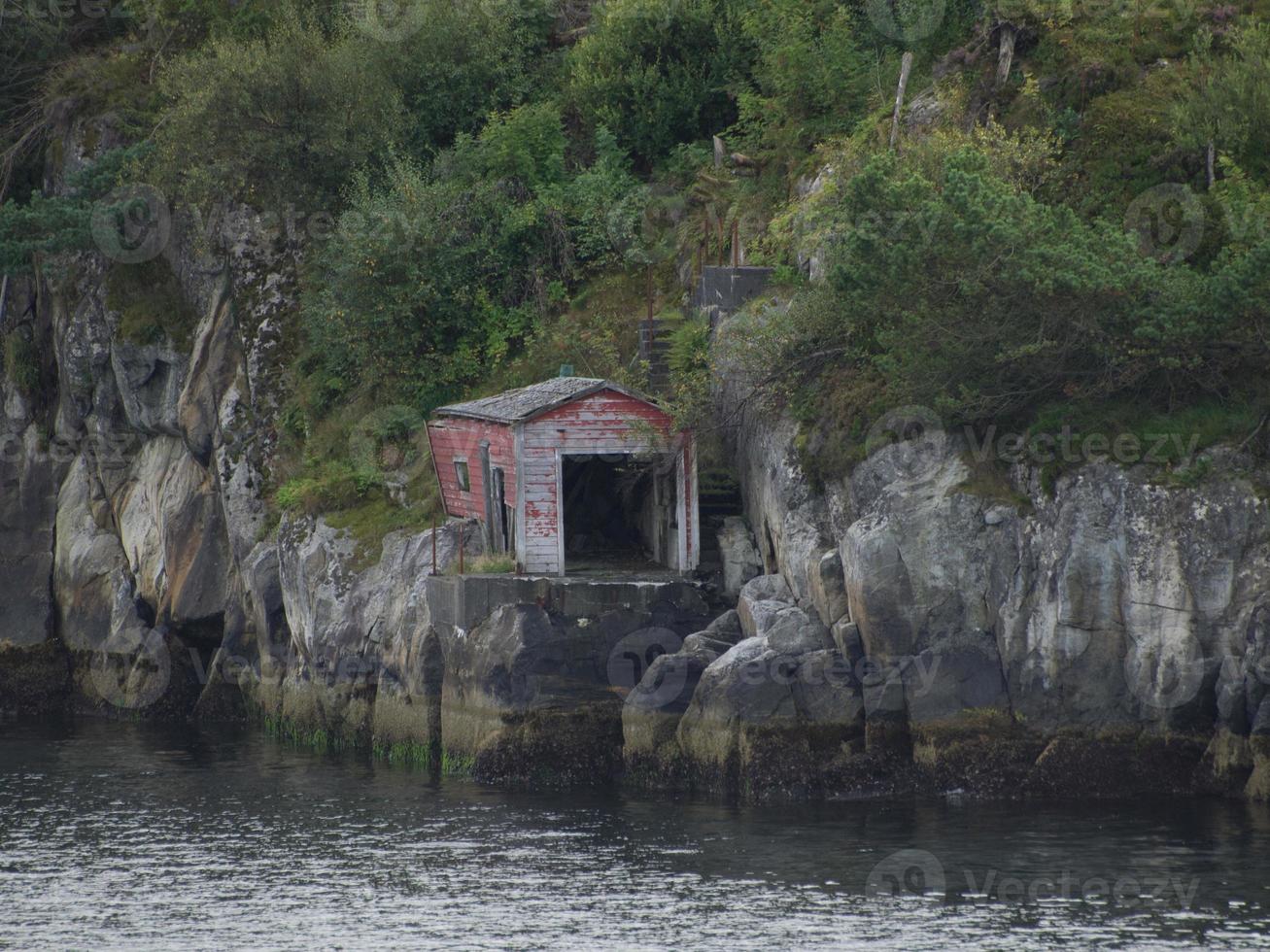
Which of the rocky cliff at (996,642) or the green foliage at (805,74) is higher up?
the green foliage at (805,74)

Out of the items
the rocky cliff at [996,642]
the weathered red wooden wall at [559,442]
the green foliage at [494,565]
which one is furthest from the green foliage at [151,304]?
the rocky cliff at [996,642]

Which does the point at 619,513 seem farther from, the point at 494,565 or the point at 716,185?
the point at 716,185

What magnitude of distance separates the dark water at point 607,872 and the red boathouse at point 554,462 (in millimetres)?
5146

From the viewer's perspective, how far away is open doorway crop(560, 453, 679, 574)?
38062 mm

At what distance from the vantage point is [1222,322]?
31.1 metres

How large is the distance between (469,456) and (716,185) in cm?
925

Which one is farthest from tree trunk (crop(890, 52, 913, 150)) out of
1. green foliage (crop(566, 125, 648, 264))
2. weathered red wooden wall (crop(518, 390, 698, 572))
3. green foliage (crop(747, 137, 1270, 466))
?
weathered red wooden wall (crop(518, 390, 698, 572))

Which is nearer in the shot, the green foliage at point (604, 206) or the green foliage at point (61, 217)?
the green foliage at point (604, 206)

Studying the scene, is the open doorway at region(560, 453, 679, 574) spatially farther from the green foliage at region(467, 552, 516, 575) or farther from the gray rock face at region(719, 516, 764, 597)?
the green foliage at region(467, 552, 516, 575)

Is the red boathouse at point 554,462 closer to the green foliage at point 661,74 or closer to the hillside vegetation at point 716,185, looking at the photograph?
the hillside vegetation at point 716,185

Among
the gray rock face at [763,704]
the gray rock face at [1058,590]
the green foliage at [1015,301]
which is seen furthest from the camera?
the gray rock face at [763,704]

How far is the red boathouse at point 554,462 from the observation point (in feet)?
120

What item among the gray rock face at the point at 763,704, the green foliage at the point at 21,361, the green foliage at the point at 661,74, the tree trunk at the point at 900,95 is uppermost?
the green foliage at the point at 661,74

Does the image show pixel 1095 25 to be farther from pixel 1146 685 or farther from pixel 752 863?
pixel 752 863
